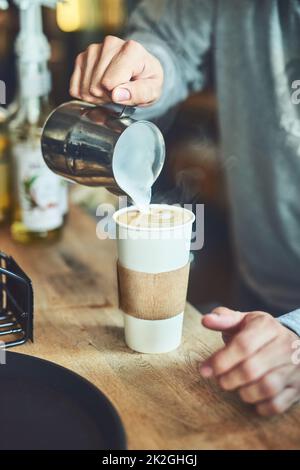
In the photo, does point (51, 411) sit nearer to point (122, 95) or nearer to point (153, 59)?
point (122, 95)

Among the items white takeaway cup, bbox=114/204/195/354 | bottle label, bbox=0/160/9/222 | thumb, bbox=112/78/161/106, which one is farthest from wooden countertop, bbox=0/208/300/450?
thumb, bbox=112/78/161/106

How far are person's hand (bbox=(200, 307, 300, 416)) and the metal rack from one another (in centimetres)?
32

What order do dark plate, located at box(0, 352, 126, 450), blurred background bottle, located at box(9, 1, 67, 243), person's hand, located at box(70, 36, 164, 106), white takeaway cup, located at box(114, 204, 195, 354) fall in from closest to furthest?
dark plate, located at box(0, 352, 126, 450), white takeaway cup, located at box(114, 204, 195, 354), person's hand, located at box(70, 36, 164, 106), blurred background bottle, located at box(9, 1, 67, 243)

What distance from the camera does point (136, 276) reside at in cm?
89

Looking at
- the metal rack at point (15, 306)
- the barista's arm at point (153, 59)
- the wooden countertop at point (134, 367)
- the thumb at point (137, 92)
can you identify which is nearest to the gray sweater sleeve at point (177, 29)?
the barista's arm at point (153, 59)

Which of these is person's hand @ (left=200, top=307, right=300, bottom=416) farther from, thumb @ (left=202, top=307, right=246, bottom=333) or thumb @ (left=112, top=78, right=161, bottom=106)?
thumb @ (left=112, top=78, right=161, bottom=106)

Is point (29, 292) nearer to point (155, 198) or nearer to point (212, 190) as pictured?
point (155, 198)

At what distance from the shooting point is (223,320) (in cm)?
79

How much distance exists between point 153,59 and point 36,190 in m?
0.38

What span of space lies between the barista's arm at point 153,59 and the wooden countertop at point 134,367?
373 mm

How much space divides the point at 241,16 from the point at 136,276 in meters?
0.82

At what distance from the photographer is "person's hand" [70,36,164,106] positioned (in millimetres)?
986

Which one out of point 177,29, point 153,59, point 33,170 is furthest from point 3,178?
point 177,29
